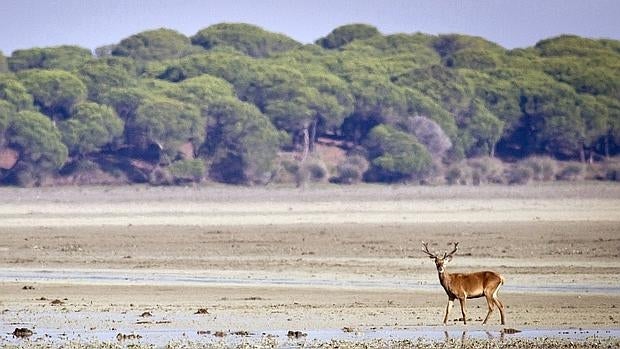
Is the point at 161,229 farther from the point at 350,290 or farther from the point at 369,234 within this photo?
the point at 350,290

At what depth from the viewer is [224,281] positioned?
24.8 m

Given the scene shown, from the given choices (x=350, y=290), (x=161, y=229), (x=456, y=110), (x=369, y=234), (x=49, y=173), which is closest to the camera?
(x=350, y=290)

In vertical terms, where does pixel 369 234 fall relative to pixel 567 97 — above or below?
below

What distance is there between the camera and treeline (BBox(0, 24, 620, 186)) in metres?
65.3

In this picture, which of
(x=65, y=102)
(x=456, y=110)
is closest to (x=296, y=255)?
(x=65, y=102)

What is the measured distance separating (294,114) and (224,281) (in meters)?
45.5

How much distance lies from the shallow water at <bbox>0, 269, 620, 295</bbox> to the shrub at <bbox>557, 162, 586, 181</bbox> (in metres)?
46.1

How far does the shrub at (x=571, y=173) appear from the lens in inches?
2776

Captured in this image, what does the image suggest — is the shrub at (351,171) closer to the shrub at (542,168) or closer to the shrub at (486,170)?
the shrub at (486,170)

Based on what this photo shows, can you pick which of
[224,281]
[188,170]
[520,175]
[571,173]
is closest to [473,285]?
[224,281]

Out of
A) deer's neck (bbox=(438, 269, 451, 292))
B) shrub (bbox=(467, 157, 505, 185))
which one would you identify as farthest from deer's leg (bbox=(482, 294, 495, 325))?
shrub (bbox=(467, 157, 505, 185))

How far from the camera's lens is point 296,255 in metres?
30.0

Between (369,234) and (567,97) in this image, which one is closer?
(369,234)

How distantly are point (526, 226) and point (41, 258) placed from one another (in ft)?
45.1
